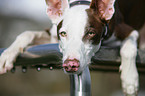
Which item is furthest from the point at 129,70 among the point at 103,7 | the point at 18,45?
the point at 18,45

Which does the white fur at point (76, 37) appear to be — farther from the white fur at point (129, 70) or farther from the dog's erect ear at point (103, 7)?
the white fur at point (129, 70)

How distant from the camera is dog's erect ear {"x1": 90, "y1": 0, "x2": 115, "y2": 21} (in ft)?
3.66

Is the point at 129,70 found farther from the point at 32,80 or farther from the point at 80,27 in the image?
the point at 32,80

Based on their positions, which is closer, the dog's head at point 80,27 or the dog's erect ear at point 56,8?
the dog's head at point 80,27

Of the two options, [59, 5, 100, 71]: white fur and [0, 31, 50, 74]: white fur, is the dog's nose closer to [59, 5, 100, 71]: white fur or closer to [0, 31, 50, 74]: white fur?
[59, 5, 100, 71]: white fur

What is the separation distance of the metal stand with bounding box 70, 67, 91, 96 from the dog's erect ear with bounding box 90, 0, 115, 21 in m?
0.43

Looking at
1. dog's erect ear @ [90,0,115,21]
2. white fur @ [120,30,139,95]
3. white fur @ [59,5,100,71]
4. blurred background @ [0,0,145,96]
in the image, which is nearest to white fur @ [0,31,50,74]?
white fur @ [59,5,100,71]

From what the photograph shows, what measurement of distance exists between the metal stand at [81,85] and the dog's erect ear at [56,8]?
1.59 feet

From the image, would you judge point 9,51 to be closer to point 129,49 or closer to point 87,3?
point 87,3

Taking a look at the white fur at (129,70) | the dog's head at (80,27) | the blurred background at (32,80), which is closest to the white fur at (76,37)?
the dog's head at (80,27)

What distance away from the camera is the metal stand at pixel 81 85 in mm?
769

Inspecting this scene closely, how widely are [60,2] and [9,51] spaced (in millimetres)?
376

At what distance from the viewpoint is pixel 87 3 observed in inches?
Result: 46.8

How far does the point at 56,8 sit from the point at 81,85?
0.56 metres
